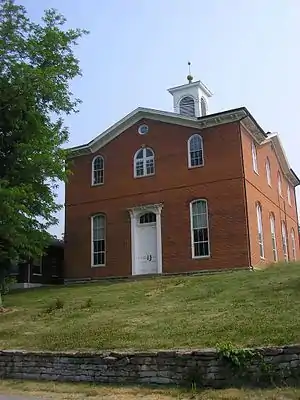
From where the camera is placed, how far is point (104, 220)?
27.6 meters

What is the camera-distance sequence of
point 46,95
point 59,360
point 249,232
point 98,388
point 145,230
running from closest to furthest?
point 98,388 → point 59,360 → point 46,95 → point 249,232 → point 145,230

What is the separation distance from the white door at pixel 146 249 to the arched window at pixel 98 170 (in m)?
4.04

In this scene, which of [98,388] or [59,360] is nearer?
[98,388]

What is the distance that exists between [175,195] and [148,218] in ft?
6.52

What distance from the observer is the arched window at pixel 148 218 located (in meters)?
26.2

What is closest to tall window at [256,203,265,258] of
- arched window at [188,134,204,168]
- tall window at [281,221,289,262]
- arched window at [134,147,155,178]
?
arched window at [188,134,204,168]

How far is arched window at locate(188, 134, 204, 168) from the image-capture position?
25328 millimetres

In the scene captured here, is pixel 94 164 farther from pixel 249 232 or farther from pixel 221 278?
pixel 221 278

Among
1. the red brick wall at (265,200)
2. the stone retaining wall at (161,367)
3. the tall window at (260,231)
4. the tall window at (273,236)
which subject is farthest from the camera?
the tall window at (273,236)

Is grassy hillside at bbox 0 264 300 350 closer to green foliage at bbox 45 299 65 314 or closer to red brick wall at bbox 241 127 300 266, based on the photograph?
green foliage at bbox 45 299 65 314

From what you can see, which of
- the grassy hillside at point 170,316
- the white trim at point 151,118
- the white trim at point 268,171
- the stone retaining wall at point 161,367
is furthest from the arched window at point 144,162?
the stone retaining wall at point 161,367

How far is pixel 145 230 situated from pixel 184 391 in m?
16.9

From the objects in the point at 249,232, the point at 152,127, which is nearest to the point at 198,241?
the point at 249,232

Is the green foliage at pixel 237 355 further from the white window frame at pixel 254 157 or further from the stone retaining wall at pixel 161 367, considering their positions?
the white window frame at pixel 254 157
